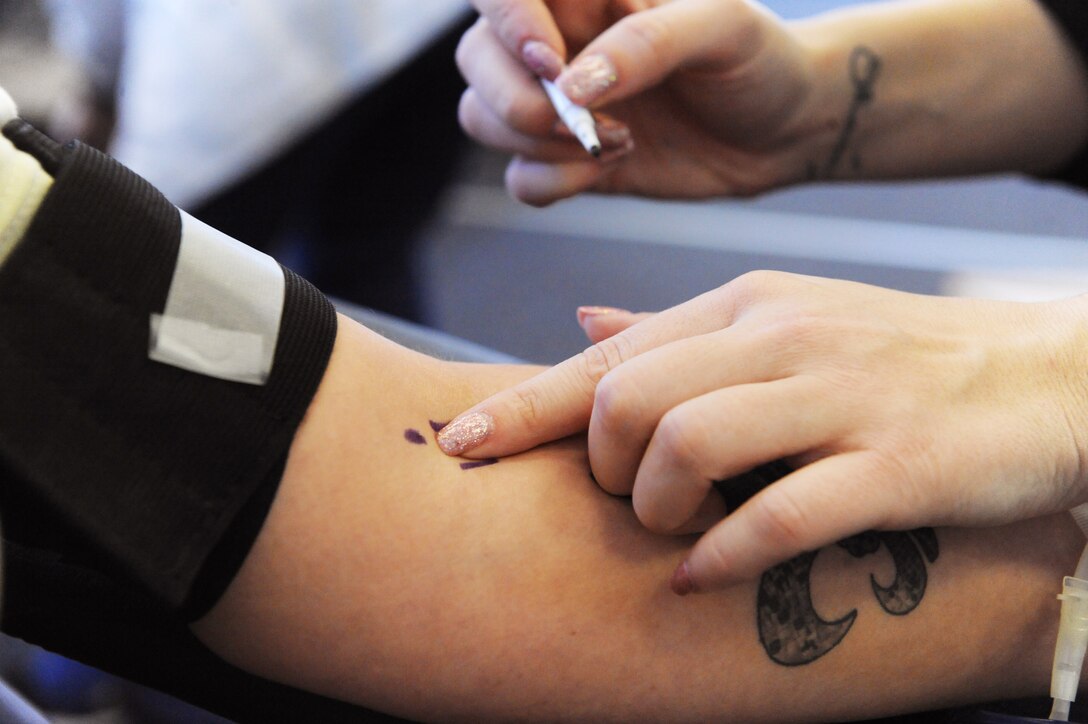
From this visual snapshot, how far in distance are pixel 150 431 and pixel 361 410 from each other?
124 millimetres

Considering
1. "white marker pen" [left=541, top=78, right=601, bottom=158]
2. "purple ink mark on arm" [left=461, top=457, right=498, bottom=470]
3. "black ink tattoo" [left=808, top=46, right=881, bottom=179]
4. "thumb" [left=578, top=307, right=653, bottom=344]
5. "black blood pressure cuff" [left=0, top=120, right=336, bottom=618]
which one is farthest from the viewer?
"black ink tattoo" [left=808, top=46, right=881, bottom=179]

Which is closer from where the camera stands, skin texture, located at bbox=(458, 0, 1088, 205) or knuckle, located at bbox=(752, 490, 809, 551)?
knuckle, located at bbox=(752, 490, 809, 551)

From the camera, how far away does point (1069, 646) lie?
2.06ft

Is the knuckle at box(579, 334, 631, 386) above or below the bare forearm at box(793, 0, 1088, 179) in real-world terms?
above

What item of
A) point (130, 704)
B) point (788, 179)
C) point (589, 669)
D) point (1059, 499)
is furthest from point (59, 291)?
point (788, 179)

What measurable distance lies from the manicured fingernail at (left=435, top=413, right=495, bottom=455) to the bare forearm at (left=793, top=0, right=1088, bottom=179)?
74 centimetres

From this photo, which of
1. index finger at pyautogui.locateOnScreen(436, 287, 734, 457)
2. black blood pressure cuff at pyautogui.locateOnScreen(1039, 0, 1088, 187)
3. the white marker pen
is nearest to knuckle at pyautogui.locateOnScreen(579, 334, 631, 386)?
index finger at pyautogui.locateOnScreen(436, 287, 734, 457)

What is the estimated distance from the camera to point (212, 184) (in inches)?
66.3

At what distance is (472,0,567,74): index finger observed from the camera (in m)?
0.95

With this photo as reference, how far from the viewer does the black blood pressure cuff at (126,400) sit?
47 cm

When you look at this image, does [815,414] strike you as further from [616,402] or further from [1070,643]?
[1070,643]

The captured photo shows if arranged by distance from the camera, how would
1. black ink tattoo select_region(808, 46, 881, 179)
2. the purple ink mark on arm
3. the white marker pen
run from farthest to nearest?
black ink tattoo select_region(808, 46, 881, 179) < the white marker pen < the purple ink mark on arm

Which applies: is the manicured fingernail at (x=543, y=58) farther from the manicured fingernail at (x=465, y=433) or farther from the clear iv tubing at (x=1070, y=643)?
the clear iv tubing at (x=1070, y=643)

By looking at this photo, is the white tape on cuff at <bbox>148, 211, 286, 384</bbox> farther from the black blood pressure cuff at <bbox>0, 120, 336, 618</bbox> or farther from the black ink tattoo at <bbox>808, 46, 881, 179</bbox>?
the black ink tattoo at <bbox>808, 46, 881, 179</bbox>
